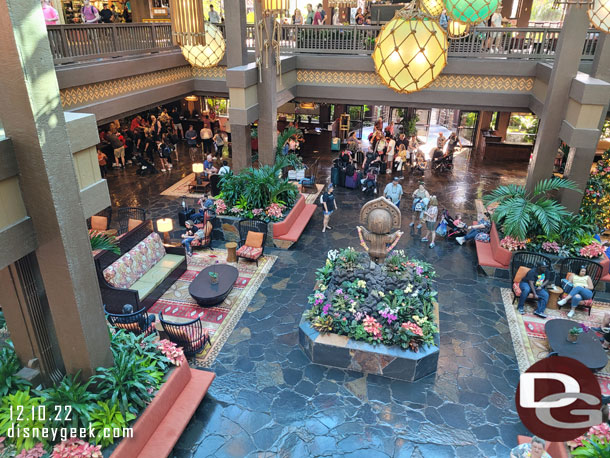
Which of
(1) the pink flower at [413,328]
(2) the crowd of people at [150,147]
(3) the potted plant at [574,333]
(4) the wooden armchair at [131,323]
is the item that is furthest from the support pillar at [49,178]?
(2) the crowd of people at [150,147]

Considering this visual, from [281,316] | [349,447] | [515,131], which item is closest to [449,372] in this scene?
[349,447]

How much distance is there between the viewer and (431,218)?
39.5ft

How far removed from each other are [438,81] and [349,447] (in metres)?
12.0

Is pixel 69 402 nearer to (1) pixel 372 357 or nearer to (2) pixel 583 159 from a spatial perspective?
(1) pixel 372 357

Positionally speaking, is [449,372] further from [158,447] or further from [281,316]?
[158,447]

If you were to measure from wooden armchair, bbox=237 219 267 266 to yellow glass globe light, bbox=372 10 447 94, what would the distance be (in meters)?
7.98

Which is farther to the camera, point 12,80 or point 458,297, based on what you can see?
point 458,297

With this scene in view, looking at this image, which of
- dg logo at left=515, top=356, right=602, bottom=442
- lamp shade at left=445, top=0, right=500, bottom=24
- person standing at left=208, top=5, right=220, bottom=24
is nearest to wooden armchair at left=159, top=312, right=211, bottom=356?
lamp shade at left=445, top=0, right=500, bottom=24

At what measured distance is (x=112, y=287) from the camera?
8.59 m

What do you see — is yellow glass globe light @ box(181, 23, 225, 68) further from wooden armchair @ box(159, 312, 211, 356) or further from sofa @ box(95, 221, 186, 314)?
wooden armchair @ box(159, 312, 211, 356)

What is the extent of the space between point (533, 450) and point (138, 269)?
26.4ft

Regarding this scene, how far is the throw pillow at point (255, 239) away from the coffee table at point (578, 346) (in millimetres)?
6682

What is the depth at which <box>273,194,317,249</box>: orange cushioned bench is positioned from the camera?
476 inches

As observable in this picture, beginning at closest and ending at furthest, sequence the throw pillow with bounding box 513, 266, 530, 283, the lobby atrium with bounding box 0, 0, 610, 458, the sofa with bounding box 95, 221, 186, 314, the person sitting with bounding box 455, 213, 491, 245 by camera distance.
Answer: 1. the lobby atrium with bounding box 0, 0, 610, 458
2. the sofa with bounding box 95, 221, 186, 314
3. the throw pillow with bounding box 513, 266, 530, 283
4. the person sitting with bounding box 455, 213, 491, 245
